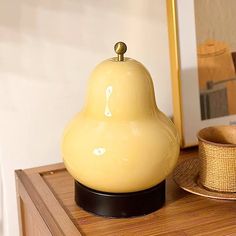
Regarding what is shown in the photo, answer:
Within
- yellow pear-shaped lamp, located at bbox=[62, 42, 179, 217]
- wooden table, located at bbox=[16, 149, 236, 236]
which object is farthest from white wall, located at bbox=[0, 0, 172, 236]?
yellow pear-shaped lamp, located at bbox=[62, 42, 179, 217]

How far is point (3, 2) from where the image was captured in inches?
37.2

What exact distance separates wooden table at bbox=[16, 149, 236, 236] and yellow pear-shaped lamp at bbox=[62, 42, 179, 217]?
0.02 metres

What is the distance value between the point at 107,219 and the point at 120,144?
0.12 metres

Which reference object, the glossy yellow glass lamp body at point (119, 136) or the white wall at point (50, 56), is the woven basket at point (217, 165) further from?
the white wall at point (50, 56)

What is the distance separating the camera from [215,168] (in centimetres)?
85

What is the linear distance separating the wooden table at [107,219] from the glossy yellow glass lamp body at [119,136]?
0.05 meters

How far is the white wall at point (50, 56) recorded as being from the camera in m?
0.97

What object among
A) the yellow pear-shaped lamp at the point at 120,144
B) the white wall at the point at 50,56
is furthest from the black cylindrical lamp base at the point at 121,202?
the white wall at the point at 50,56

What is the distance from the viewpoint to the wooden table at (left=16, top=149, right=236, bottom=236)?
0.76 metres

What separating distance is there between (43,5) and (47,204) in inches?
14.4

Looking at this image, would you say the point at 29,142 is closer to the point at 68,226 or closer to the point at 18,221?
the point at 18,221

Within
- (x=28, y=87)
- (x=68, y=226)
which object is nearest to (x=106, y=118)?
(x=68, y=226)

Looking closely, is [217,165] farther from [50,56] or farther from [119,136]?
[50,56]

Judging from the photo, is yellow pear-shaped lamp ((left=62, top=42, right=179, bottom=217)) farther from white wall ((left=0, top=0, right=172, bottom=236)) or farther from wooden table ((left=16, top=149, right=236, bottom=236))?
white wall ((left=0, top=0, right=172, bottom=236))
